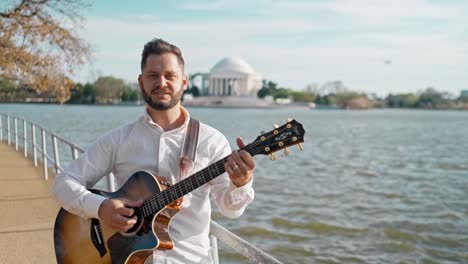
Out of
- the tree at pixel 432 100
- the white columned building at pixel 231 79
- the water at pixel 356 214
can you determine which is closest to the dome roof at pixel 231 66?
the white columned building at pixel 231 79

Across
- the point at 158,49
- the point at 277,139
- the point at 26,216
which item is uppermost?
the point at 158,49

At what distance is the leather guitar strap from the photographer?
2.50 m

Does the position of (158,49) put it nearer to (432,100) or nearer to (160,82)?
(160,82)

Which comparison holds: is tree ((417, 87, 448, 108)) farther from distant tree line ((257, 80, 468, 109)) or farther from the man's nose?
the man's nose

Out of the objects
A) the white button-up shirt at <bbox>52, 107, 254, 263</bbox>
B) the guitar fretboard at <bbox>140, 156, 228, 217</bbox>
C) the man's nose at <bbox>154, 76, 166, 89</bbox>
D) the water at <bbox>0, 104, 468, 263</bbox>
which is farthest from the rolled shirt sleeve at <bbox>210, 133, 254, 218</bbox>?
the water at <bbox>0, 104, 468, 263</bbox>

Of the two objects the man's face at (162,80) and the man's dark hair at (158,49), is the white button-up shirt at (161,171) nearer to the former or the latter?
the man's face at (162,80)

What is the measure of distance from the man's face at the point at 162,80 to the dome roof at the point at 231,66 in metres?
129

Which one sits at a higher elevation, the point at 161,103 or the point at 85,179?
the point at 161,103

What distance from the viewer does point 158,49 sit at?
254 centimetres

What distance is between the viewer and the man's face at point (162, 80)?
8.30ft

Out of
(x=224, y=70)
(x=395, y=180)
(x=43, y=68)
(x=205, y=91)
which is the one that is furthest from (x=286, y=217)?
(x=205, y=91)

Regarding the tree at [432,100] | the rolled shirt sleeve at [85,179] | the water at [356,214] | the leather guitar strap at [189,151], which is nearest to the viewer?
the leather guitar strap at [189,151]

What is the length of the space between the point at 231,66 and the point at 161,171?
131 m

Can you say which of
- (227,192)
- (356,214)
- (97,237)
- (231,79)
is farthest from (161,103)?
(231,79)
